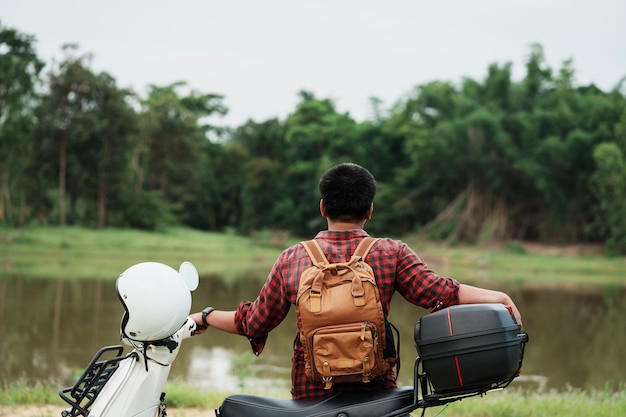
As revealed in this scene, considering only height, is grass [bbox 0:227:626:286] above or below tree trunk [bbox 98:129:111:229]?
below

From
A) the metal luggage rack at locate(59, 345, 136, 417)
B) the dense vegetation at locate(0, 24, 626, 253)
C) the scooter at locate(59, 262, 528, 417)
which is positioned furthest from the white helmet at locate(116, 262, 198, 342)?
the dense vegetation at locate(0, 24, 626, 253)

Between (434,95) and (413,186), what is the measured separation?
5.69m

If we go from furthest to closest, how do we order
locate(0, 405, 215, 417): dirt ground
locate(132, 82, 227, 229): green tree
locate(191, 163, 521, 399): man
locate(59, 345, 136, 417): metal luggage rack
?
locate(132, 82, 227, 229): green tree
locate(0, 405, 215, 417): dirt ground
locate(191, 163, 521, 399): man
locate(59, 345, 136, 417): metal luggage rack

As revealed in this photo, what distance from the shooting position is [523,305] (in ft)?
54.2

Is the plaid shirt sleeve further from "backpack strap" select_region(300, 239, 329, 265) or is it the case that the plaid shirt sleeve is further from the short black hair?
the short black hair

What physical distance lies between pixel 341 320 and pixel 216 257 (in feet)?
90.7

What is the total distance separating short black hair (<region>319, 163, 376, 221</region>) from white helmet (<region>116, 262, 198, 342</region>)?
0.60 metres

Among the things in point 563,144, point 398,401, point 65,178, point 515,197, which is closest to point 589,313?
point 398,401

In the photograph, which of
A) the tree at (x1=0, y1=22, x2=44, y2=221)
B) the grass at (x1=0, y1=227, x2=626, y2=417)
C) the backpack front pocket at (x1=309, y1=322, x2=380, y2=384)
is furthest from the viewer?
the tree at (x1=0, y1=22, x2=44, y2=221)

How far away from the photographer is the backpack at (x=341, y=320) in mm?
2156

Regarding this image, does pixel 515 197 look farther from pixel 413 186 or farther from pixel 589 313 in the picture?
pixel 589 313

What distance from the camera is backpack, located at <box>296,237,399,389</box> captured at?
2156mm

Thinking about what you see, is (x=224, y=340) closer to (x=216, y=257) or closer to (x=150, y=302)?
(x=150, y=302)

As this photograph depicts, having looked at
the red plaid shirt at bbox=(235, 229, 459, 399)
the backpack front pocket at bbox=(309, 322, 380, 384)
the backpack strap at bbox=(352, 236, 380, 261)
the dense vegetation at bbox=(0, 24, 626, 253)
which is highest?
the dense vegetation at bbox=(0, 24, 626, 253)
